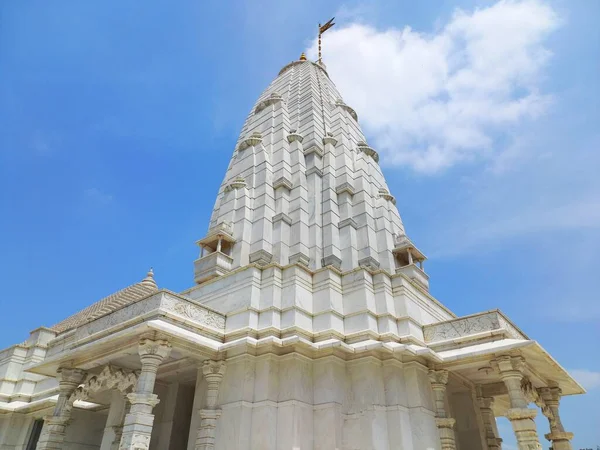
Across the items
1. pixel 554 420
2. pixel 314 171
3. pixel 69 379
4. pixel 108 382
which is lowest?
pixel 554 420

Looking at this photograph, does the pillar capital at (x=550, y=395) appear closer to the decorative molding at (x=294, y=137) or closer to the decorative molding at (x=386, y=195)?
the decorative molding at (x=386, y=195)

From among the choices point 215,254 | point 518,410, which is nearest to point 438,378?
point 518,410

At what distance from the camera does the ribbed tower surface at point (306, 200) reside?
17.6 meters

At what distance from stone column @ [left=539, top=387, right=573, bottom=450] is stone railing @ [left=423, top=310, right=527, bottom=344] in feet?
8.79

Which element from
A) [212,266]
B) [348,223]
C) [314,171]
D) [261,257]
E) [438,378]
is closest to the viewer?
[438,378]

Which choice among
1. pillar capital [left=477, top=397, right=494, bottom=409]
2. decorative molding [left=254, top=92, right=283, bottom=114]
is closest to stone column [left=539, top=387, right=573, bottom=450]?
pillar capital [left=477, top=397, right=494, bottom=409]

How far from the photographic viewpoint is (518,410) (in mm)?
11469

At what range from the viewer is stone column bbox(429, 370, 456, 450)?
12375 mm

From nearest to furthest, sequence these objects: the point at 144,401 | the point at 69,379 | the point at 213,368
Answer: the point at 144,401 < the point at 213,368 < the point at 69,379

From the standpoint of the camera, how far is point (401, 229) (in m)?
20.7

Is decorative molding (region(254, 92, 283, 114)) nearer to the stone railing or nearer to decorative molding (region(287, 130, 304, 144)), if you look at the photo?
decorative molding (region(287, 130, 304, 144))

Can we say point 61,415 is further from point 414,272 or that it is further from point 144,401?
point 414,272

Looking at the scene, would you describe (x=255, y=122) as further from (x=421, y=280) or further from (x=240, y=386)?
(x=240, y=386)

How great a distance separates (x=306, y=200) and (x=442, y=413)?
9.96 m
